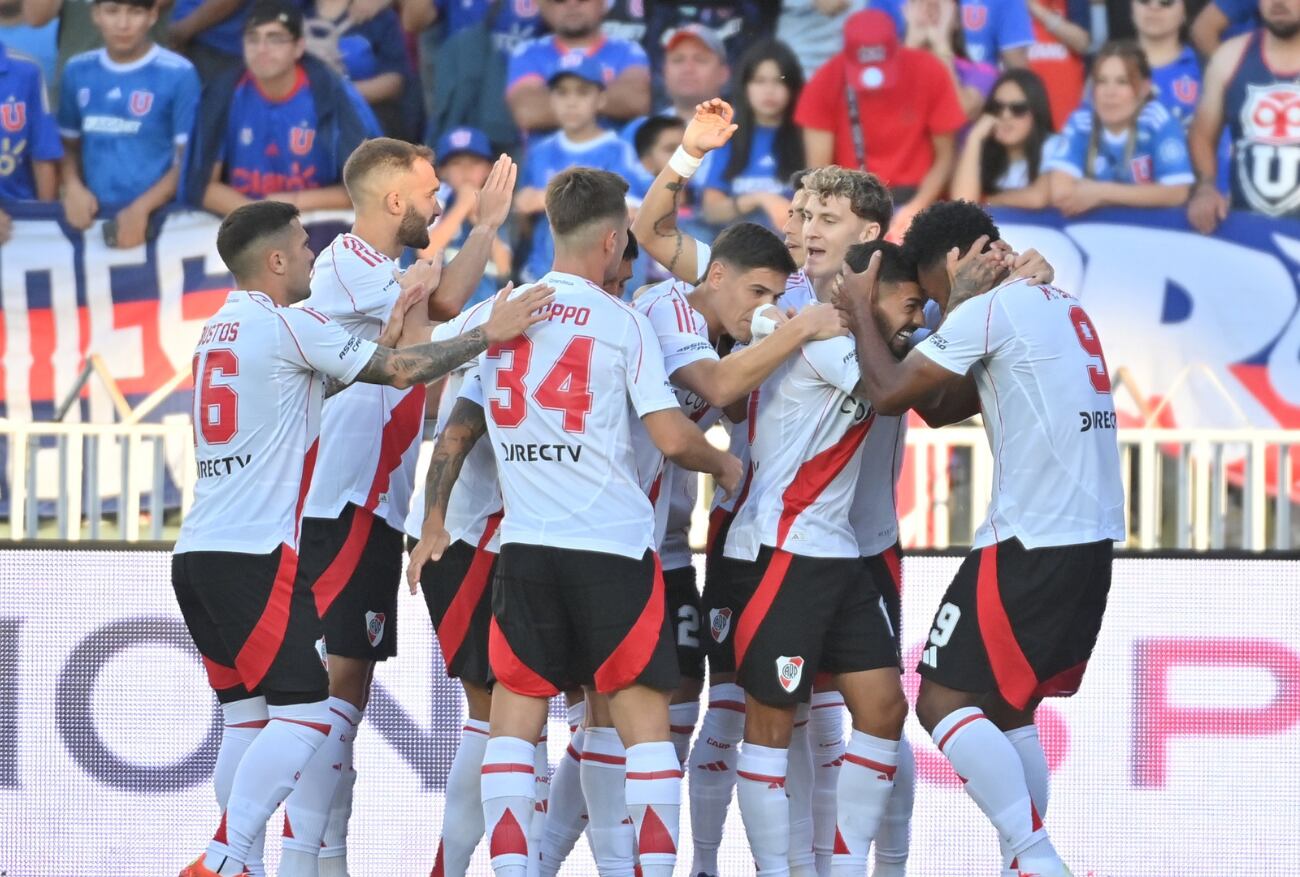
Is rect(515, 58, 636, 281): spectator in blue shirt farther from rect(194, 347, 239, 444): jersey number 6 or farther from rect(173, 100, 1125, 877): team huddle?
rect(194, 347, 239, 444): jersey number 6

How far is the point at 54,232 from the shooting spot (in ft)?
43.0

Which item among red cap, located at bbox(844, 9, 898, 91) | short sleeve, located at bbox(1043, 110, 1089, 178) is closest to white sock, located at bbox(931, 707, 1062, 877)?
red cap, located at bbox(844, 9, 898, 91)

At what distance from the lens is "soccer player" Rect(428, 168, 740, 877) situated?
509 cm

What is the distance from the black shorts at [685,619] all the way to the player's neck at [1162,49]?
8.51 m

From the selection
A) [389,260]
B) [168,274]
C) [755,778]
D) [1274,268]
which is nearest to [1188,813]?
[755,778]

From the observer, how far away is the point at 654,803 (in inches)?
200

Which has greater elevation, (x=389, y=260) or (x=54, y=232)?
(x=54, y=232)

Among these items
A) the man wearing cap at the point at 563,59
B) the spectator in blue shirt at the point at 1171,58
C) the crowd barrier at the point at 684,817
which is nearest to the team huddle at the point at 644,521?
the crowd barrier at the point at 684,817

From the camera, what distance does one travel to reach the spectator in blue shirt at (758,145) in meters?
12.8

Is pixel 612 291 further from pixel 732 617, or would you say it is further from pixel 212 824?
pixel 212 824

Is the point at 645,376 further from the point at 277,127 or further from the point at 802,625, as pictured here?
the point at 277,127

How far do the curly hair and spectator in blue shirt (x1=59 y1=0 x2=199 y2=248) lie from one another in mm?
8952

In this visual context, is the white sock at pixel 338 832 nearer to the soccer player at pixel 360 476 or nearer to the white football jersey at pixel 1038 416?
the soccer player at pixel 360 476

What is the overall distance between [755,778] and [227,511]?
76.3 inches
